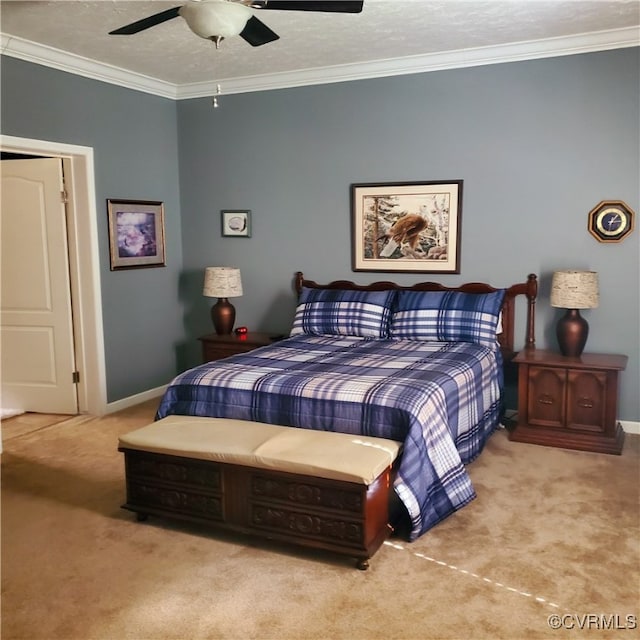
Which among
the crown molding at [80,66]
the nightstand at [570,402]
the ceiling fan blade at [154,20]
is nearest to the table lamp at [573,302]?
the nightstand at [570,402]

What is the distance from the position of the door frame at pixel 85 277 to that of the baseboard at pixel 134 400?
10cm

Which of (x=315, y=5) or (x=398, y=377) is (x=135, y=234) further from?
(x=315, y=5)

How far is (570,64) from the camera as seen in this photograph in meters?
4.44

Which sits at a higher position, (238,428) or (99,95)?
(99,95)

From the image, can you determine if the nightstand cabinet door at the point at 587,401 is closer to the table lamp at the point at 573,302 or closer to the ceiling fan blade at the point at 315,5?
the table lamp at the point at 573,302

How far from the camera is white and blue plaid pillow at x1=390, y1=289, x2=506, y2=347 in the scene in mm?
4496

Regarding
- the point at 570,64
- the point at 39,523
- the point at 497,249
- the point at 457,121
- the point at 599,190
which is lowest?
the point at 39,523

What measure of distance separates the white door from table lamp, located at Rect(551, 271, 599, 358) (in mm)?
3546

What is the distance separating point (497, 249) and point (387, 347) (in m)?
1.15

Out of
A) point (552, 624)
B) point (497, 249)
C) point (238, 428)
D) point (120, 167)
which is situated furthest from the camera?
point (120, 167)

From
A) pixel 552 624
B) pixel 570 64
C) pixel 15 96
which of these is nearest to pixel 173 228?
pixel 15 96

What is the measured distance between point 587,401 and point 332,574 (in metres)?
2.29

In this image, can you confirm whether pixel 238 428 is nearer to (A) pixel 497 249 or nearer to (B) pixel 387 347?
(B) pixel 387 347

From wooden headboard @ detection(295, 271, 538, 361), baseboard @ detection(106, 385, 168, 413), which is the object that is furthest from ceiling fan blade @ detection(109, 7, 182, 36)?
baseboard @ detection(106, 385, 168, 413)
